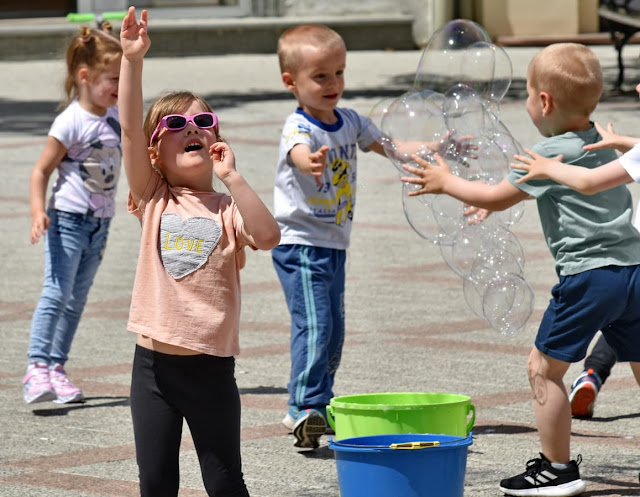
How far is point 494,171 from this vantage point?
4801mm

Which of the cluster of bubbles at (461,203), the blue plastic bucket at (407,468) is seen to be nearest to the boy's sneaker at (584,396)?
the cluster of bubbles at (461,203)

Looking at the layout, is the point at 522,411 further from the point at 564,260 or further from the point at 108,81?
the point at 108,81

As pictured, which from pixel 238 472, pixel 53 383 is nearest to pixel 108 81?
pixel 53 383

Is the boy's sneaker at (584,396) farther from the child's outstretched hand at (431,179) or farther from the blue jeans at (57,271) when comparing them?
the blue jeans at (57,271)

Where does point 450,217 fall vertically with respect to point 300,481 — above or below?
above

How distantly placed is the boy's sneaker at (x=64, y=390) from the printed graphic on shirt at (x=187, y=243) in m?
2.20

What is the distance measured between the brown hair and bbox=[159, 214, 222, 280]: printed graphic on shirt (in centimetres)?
29

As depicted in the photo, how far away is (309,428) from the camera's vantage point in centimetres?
488

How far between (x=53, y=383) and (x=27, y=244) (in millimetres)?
4236

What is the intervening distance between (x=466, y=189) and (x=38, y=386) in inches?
94.9

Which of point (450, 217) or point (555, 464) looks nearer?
point (555, 464)

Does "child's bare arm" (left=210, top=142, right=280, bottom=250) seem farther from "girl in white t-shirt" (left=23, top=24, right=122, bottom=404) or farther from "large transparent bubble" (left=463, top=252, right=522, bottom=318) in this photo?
"girl in white t-shirt" (left=23, top=24, right=122, bottom=404)

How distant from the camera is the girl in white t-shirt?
19.0 ft

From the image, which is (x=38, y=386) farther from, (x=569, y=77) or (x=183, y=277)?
(x=569, y=77)
